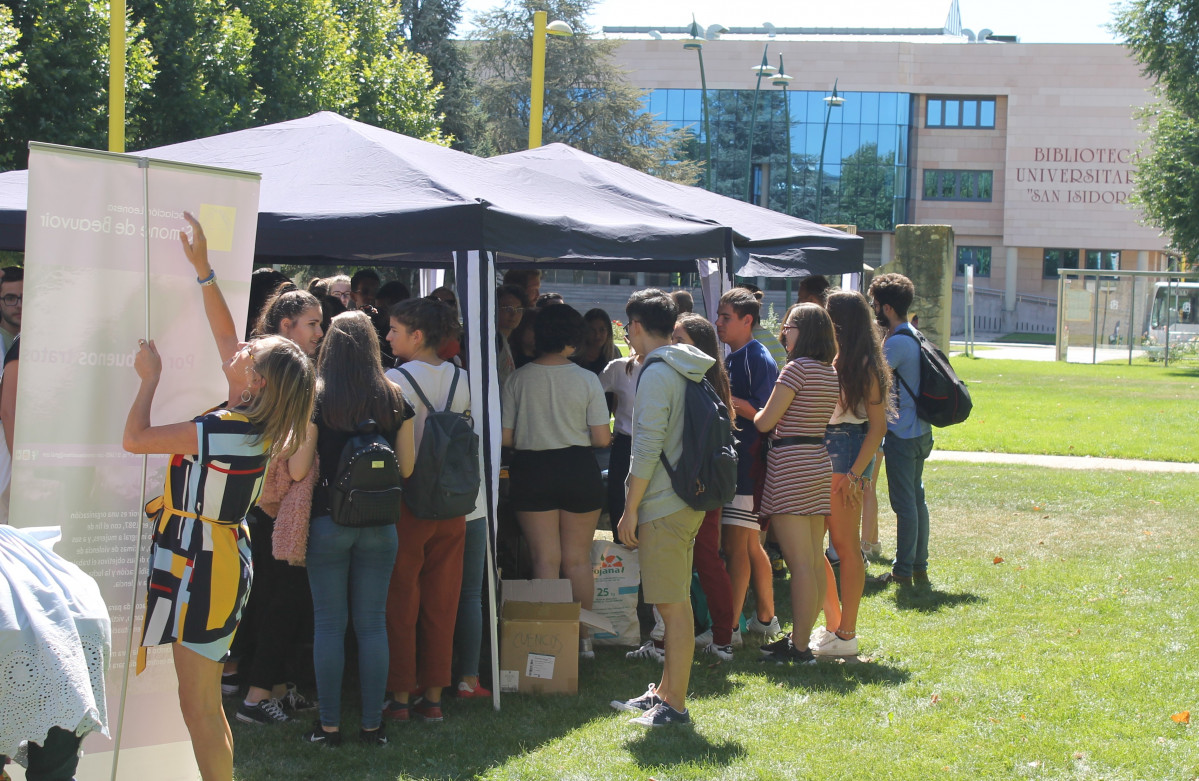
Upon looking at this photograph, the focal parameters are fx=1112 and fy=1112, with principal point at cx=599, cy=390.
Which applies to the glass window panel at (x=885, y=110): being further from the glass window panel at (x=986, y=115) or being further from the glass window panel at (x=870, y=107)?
the glass window panel at (x=986, y=115)

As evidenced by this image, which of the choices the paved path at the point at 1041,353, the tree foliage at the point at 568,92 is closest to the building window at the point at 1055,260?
the paved path at the point at 1041,353

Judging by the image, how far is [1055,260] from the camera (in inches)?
2554

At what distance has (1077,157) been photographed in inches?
2498

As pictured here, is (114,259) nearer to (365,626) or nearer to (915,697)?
(365,626)

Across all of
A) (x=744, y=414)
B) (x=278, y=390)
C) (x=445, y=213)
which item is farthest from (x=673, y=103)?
(x=278, y=390)

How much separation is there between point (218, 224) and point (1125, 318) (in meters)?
34.4

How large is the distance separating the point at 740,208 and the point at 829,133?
5818 cm

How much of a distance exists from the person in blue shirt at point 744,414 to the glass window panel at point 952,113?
6494cm

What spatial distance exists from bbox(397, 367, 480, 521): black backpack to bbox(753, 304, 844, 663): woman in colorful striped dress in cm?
152

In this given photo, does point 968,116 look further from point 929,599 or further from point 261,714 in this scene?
point 261,714

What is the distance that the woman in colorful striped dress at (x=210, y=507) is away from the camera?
3.42m

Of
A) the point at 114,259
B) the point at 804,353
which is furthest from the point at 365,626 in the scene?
the point at 804,353

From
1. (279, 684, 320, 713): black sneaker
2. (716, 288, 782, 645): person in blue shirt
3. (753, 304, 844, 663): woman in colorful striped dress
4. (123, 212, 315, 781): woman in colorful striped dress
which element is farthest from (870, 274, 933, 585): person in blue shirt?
(123, 212, 315, 781): woman in colorful striped dress

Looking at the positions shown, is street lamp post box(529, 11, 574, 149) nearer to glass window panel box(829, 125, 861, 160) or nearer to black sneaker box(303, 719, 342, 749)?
black sneaker box(303, 719, 342, 749)
